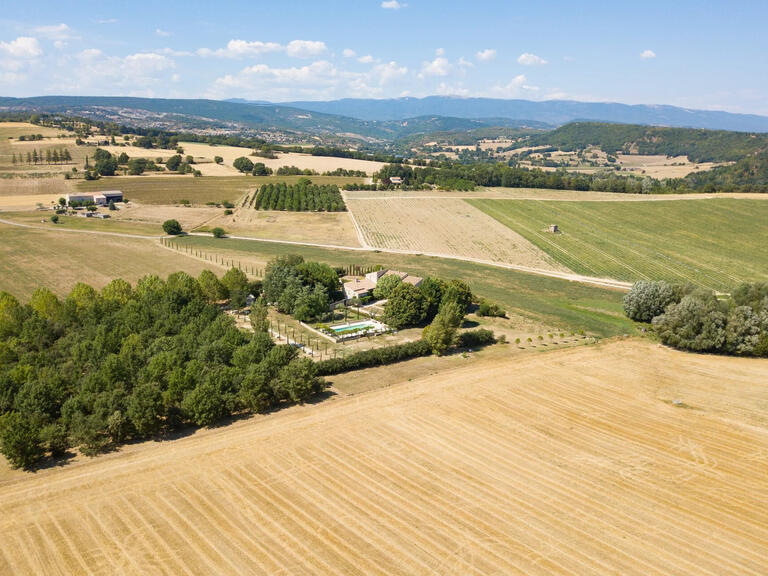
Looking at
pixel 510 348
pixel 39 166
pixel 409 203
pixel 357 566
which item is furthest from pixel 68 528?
pixel 39 166

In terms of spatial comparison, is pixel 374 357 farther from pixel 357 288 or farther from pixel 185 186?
pixel 185 186

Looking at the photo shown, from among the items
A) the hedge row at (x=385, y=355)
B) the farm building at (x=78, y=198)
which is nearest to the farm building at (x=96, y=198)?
the farm building at (x=78, y=198)

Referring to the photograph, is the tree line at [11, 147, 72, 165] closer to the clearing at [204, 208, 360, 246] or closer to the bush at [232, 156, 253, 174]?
the bush at [232, 156, 253, 174]

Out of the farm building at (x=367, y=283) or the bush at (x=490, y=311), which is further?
the farm building at (x=367, y=283)

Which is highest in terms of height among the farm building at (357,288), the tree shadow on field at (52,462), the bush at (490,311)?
the farm building at (357,288)

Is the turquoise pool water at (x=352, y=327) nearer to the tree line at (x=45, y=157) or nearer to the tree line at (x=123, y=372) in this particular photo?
the tree line at (x=123, y=372)

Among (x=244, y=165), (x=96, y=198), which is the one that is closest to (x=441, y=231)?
(x=96, y=198)
